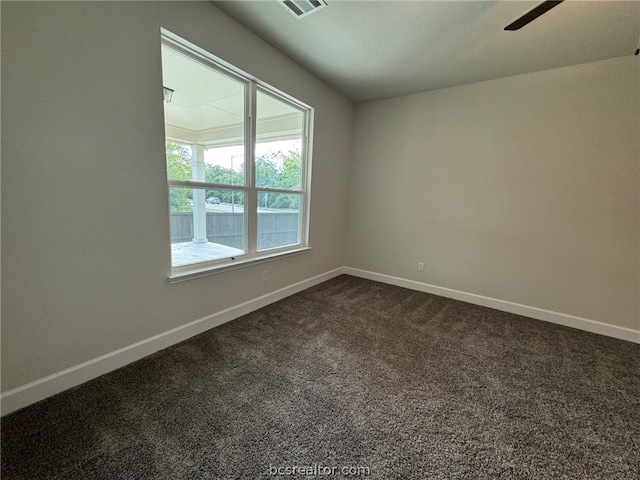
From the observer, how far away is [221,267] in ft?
7.77

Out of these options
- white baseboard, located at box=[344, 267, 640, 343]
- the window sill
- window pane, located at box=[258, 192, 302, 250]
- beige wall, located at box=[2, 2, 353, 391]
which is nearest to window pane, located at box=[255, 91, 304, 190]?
window pane, located at box=[258, 192, 302, 250]

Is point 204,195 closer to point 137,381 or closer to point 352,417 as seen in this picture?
point 137,381

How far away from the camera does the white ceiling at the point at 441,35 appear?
190cm

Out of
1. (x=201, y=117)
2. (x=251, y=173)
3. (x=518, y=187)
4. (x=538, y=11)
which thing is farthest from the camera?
(x=518, y=187)

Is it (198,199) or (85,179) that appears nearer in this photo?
(85,179)

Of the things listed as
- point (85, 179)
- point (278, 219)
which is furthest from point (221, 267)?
point (85, 179)

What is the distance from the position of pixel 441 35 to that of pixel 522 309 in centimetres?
300

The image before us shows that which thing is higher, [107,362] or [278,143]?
[278,143]

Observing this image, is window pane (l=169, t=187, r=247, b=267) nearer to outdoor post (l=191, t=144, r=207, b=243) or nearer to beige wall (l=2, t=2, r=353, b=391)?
outdoor post (l=191, t=144, r=207, b=243)

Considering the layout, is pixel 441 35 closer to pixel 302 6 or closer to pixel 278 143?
pixel 302 6

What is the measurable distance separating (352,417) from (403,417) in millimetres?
300

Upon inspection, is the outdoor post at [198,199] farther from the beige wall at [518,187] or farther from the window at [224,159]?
the beige wall at [518,187]

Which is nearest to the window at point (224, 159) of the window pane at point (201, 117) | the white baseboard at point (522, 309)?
the window pane at point (201, 117)

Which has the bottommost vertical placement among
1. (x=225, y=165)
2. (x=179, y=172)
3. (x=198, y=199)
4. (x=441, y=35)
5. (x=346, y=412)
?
(x=346, y=412)
